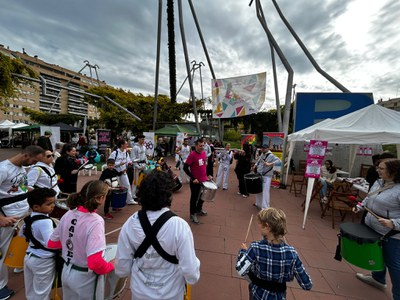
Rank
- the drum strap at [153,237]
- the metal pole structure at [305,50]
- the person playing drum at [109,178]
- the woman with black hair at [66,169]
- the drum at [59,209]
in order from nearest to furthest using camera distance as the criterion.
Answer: the drum strap at [153,237]
the drum at [59,209]
the woman with black hair at [66,169]
the person playing drum at [109,178]
the metal pole structure at [305,50]

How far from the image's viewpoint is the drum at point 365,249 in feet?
7.72

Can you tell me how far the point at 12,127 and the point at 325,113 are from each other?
29.5 m

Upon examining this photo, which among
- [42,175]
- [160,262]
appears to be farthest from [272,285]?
[42,175]

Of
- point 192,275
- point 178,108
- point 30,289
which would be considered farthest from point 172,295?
point 178,108

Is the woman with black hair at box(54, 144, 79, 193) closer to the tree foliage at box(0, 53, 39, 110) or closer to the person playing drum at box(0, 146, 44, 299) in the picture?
the person playing drum at box(0, 146, 44, 299)

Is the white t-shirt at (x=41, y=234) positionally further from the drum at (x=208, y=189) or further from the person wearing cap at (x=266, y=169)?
the person wearing cap at (x=266, y=169)

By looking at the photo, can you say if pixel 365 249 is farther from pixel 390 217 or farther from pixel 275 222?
pixel 275 222

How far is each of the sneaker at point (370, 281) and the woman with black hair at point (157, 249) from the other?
3.15 m

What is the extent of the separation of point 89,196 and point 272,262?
1607 mm

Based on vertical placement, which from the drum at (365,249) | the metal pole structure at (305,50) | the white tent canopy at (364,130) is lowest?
the drum at (365,249)

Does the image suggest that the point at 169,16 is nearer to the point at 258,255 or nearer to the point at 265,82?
the point at 265,82


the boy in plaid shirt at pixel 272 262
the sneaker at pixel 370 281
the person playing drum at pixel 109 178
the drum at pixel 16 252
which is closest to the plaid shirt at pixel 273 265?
the boy in plaid shirt at pixel 272 262

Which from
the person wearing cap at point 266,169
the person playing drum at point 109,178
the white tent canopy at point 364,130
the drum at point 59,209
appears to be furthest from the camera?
the person wearing cap at point 266,169

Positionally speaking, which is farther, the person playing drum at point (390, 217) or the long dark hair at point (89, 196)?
the person playing drum at point (390, 217)
